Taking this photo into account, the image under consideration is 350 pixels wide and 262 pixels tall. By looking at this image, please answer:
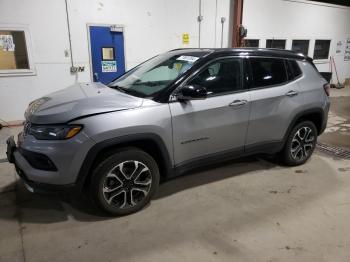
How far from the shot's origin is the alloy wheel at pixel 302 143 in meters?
3.70

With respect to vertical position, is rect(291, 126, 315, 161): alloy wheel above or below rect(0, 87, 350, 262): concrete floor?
above

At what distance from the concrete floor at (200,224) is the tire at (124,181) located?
5.2 inches

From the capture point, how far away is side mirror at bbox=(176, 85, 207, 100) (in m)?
2.61

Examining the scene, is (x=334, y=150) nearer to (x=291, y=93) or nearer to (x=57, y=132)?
(x=291, y=93)

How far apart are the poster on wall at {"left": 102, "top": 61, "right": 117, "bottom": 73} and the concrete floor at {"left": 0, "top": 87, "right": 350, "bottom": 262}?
3.43m

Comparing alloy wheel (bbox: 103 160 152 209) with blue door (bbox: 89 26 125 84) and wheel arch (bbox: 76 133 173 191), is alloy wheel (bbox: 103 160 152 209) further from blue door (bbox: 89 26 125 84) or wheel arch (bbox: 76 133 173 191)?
blue door (bbox: 89 26 125 84)

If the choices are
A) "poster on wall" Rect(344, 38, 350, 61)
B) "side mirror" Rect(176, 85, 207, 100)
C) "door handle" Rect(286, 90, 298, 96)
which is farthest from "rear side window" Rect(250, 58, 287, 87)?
"poster on wall" Rect(344, 38, 350, 61)

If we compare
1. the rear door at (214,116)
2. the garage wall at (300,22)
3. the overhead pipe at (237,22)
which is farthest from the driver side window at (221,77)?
the garage wall at (300,22)

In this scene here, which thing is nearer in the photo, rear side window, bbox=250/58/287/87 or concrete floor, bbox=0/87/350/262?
concrete floor, bbox=0/87/350/262

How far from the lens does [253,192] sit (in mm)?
3186

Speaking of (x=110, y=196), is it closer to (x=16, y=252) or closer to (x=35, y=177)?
(x=35, y=177)

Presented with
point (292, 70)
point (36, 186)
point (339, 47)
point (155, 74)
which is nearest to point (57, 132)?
point (36, 186)

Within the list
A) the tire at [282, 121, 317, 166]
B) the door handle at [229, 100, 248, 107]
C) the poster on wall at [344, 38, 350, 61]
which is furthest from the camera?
the poster on wall at [344, 38, 350, 61]

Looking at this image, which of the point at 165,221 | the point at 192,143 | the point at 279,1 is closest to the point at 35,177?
the point at 165,221
